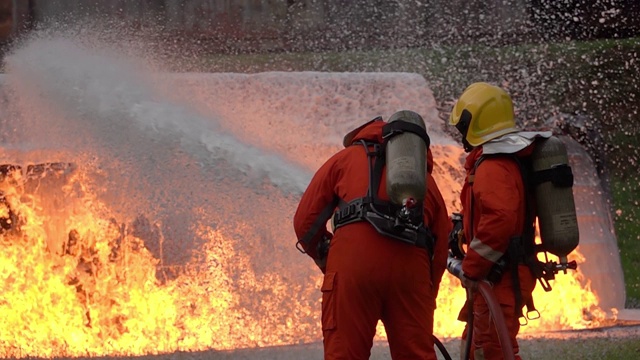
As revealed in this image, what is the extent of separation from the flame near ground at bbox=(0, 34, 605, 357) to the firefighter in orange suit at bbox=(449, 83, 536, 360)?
5.45 feet

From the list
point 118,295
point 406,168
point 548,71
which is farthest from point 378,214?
point 548,71

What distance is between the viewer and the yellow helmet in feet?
16.0

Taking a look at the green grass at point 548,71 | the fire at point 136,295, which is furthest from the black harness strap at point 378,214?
the green grass at point 548,71

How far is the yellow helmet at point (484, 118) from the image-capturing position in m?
4.86

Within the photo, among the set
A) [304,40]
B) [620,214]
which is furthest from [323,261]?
[304,40]

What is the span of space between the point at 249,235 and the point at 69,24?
834 cm

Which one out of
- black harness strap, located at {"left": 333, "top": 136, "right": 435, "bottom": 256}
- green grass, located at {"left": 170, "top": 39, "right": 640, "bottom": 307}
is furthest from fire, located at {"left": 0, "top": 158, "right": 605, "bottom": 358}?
green grass, located at {"left": 170, "top": 39, "right": 640, "bottom": 307}

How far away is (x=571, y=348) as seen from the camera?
5.84 metres

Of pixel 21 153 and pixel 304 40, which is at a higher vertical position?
pixel 304 40

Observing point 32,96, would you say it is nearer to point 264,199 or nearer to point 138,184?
point 138,184

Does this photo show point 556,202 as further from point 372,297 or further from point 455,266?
point 372,297

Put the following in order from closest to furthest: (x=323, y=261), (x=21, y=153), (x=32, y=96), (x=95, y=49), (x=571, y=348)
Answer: (x=323, y=261) < (x=571, y=348) < (x=21, y=153) < (x=32, y=96) < (x=95, y=49)

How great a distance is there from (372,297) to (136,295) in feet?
9.21

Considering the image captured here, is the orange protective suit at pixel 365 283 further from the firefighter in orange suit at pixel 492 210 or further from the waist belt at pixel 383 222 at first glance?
the firefighter in orange suit at pixel 492 210
